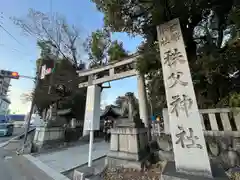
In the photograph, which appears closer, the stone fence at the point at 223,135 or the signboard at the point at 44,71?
the stone fence at the point at 223,135

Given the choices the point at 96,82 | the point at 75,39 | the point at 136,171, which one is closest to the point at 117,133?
the point at 136,171

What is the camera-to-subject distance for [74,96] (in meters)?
13.0

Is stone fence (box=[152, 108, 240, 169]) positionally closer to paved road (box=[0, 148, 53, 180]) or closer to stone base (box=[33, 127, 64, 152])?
paved road (box=[0, 148, 53, 180])

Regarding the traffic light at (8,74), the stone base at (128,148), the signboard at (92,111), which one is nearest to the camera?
the stone base at (128,148)

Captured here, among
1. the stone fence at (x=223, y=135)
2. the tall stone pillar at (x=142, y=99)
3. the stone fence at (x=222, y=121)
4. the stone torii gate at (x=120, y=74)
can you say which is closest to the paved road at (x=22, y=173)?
the stone torii gate at (x=120, y=74)

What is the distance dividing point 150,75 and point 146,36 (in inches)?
59.4

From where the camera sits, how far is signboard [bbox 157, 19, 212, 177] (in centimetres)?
236

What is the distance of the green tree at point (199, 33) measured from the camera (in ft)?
12.0

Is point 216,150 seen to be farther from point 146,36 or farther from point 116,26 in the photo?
point 116,26

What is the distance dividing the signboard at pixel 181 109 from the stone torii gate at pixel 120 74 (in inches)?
112

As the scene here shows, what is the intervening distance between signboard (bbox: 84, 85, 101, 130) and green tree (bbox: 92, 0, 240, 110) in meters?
1.88

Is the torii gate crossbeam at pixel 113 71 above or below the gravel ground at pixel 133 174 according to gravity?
above

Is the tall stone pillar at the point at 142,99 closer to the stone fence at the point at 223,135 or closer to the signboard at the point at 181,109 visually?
the stone fence at the point at 223,135

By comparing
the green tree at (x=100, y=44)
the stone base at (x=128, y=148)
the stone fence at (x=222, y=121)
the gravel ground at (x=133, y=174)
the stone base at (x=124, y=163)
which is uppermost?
the green tree at (x=100, y=44)
